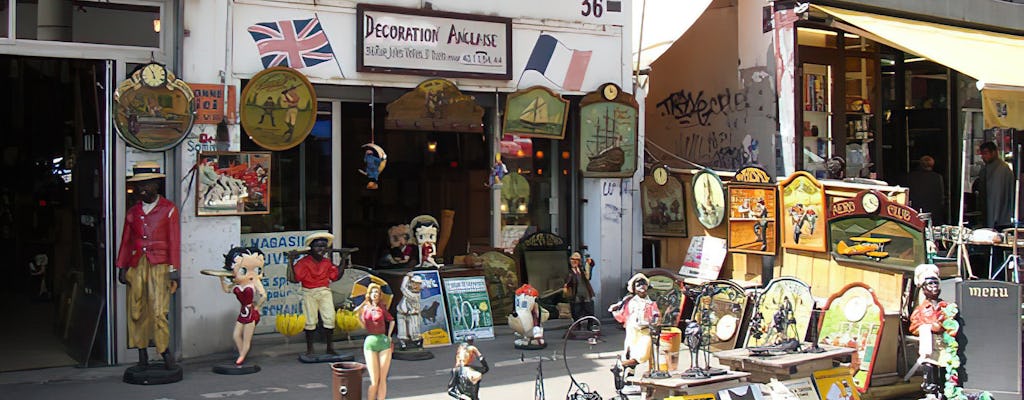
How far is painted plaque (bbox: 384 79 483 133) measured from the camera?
10977mm

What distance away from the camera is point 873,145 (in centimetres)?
1508

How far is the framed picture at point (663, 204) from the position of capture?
40.2 feet

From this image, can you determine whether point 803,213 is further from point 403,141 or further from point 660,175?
point 403,141

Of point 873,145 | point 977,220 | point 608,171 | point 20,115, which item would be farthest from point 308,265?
point 977,220

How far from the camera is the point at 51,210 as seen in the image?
1448 cm

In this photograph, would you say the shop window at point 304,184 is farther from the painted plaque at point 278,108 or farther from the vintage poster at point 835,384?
the vintage poster at point 835,384

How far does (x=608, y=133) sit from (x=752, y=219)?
2.05 meters

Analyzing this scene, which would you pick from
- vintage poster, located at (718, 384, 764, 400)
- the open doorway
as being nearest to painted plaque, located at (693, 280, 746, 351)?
vintage poster, located at (718, 384, 764, 400)

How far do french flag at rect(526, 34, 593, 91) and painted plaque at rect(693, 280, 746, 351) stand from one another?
3125 mm

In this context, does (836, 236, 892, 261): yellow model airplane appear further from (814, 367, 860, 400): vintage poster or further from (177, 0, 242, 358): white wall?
(177, 0, 242, 358): white wall

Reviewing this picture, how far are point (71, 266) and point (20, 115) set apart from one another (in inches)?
203

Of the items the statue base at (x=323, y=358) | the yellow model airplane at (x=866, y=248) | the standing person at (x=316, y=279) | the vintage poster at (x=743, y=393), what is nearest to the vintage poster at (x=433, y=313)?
the statue base at (x=323, y=358)

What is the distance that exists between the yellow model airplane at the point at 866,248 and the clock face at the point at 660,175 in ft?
8.54

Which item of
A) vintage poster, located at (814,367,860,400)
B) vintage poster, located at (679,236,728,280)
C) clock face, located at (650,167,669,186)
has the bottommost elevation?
vintage poster, located at (814,367,860,400)
